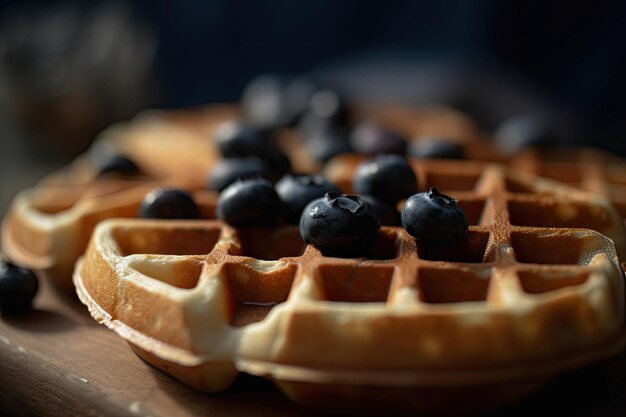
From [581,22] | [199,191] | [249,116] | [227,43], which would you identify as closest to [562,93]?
[581,22]

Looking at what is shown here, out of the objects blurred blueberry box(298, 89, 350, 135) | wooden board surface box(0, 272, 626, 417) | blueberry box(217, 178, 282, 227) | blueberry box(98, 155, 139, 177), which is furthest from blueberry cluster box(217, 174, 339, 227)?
blurred blueberry box(298, 89, 350, 135)

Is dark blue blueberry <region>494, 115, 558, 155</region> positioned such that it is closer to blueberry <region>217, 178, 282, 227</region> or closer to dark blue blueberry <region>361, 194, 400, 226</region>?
dark blue blueberry <region>361, 194, 400, 226</region>

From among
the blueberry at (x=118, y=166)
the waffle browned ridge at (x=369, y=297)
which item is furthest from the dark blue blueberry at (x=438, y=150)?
the blueberry at (x=118, y=166)

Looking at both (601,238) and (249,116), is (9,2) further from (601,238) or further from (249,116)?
(601,238)

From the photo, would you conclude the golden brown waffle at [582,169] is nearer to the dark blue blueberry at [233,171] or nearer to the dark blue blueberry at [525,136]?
the dark blue blueberry at [525,136]

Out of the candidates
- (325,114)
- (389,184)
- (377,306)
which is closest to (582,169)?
(389,184)

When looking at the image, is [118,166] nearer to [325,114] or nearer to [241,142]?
[241,142]
